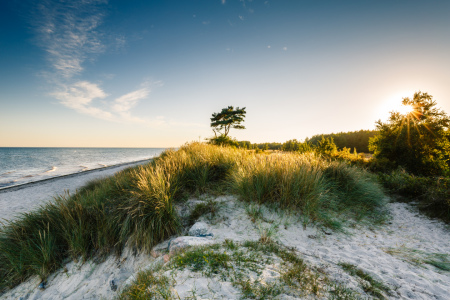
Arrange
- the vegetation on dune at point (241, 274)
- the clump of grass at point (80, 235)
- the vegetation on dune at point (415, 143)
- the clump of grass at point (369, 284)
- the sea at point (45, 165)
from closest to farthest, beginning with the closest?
1. the vegetation on dune at point (241, 274)
2. the clump of grass at point (369, 284)
3. the clump of grass at point (80, 235)
4. the vegetation on dune at point (415, 143)
5. the sea at point (45, 165)

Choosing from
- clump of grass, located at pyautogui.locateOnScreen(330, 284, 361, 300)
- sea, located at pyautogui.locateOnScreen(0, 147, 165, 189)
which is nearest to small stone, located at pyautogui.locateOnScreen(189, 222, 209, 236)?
clump of grass, located at pyautogui.locateOnScreen(330, 284, 361, 300)

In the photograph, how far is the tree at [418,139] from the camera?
30.7 feet

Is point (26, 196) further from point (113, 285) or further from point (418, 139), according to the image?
point (418, 139)

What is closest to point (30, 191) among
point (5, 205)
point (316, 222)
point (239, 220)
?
point (5, 205)

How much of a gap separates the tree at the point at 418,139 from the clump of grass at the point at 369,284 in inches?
410

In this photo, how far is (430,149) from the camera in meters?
9.45

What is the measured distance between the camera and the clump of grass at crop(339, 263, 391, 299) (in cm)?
218

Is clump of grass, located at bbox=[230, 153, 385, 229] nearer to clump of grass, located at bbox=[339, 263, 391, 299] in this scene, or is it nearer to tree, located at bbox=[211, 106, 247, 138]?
clump of grass, located at bbox=[339, 263, 391, 299]

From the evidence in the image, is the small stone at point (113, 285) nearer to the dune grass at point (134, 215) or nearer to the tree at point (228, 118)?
the dune grass at point (134, 215)

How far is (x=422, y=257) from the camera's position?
3.21 meters

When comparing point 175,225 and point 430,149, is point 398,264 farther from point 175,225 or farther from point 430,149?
point 430,149

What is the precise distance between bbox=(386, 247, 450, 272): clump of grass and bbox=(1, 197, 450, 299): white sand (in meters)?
0.12

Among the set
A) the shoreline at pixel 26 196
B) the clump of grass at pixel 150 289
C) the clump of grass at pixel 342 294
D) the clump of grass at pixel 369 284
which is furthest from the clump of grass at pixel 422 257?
the shoreline at pixel 26 196

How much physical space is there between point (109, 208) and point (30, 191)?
11194 millimetres
